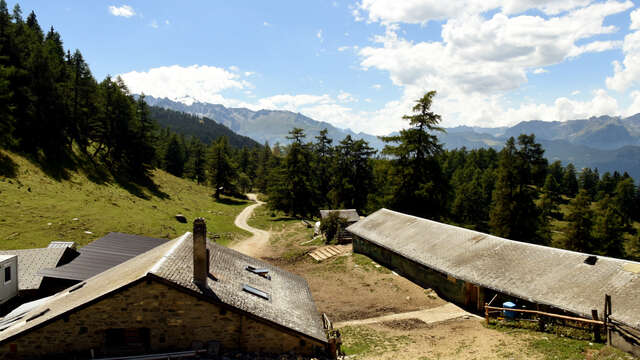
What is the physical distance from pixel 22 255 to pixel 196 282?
18.0 m

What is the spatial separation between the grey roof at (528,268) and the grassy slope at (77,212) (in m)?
24.9

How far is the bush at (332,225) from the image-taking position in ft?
130

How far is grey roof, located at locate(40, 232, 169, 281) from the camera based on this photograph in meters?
21.3

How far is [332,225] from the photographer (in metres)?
39.8

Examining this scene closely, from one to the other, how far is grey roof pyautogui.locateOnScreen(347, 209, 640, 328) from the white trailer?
25270mm

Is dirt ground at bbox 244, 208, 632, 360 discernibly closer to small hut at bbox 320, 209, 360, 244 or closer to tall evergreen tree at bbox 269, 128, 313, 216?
small hut at bbox 320, 209, 360, 244

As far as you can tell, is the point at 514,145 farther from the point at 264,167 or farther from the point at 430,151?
the point at 264,167

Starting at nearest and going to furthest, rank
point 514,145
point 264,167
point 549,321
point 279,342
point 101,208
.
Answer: point 279,342, point 549,321, point 101,208, point 514,145, point 264,167

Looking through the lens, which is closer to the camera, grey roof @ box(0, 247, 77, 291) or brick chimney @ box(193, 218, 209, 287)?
brick chimney @ box(193, 218, 209, 287)

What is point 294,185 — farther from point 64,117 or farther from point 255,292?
point 255,292

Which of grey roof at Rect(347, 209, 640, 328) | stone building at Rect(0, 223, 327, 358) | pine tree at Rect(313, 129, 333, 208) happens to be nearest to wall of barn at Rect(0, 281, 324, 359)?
stone building at Rect(0, 223, 327, 358)

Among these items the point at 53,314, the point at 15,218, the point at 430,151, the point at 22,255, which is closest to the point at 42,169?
the point at 15,218

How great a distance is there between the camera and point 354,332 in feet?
59.3

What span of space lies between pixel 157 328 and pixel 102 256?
15.5m
